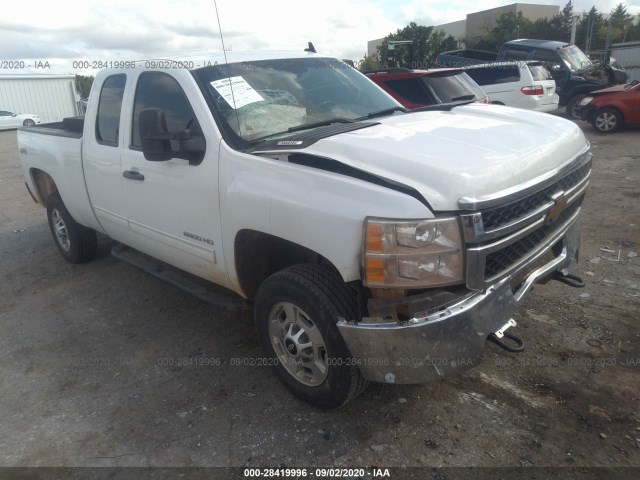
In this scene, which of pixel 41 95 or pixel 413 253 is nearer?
pixel 413 253

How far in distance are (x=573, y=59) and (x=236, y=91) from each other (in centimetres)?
1467

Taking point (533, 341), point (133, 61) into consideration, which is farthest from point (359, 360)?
point (133, 61)

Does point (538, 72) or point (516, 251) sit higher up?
point (538, 72)

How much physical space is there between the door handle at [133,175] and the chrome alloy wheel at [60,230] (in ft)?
6.83

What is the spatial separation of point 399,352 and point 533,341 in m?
1.57

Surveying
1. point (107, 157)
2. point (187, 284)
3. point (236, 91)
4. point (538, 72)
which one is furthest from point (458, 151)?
point (538, 72)

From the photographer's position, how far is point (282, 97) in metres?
3.52

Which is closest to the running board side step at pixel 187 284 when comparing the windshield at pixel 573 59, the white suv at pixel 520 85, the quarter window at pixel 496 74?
the white suv at pixel 520 85

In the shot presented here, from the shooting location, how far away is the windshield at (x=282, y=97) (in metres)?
3.32

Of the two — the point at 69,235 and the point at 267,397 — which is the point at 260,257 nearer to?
the point at 267,397

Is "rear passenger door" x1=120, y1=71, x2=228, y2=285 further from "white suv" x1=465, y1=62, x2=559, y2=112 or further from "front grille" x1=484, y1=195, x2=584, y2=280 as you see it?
"white suv" x1=465, y1=62, x2=559, y2=112

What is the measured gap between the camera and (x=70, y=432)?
301 centimetres

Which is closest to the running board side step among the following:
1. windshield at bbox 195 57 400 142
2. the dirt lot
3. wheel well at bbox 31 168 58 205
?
the dirt lot

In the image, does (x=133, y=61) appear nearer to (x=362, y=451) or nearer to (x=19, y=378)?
(x=19, y=378)
